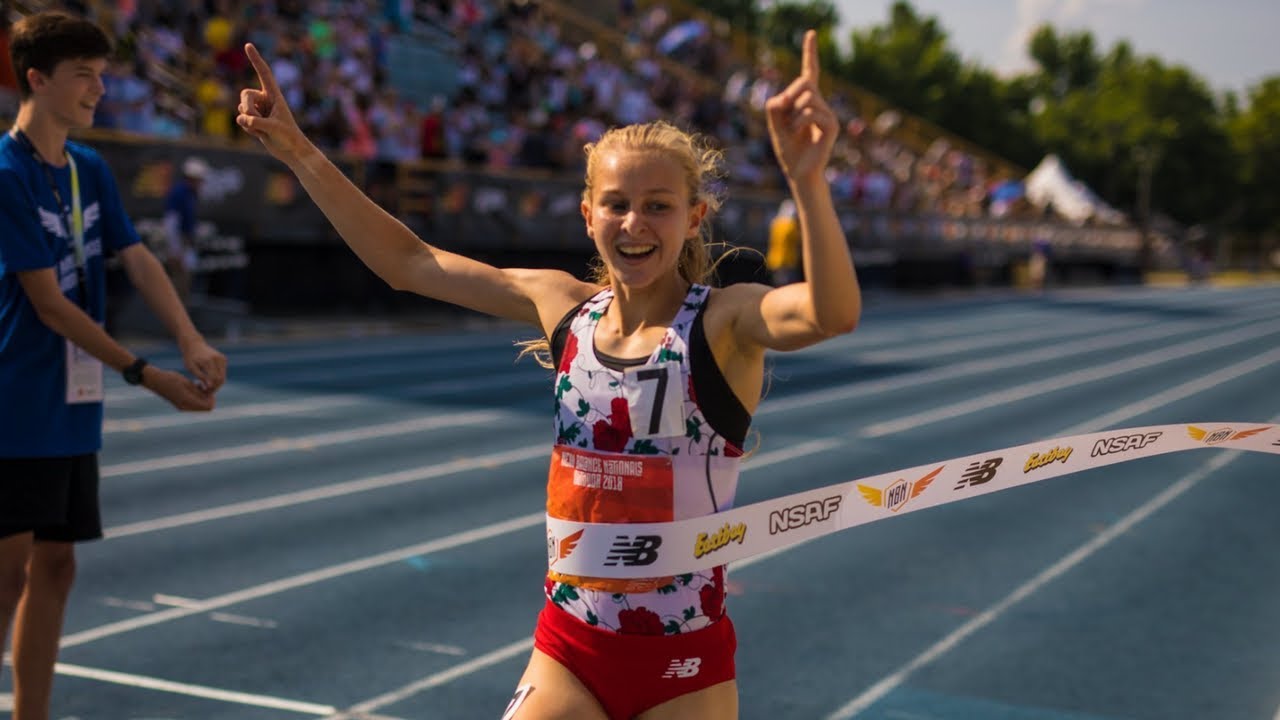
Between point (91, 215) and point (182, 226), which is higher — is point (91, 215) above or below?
above

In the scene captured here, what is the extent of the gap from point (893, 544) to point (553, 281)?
17.3 feet

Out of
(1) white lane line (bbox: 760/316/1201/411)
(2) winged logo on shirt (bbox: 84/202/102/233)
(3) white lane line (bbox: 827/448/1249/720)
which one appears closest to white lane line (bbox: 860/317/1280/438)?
(1) white lane line (bbox: 760/316/1201/411)

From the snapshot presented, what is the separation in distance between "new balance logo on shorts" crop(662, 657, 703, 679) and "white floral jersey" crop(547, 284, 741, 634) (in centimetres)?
6

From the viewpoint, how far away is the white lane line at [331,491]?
7.73 meters

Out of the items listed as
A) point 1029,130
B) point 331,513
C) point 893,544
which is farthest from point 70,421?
point 1029,130

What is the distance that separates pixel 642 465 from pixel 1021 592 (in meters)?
4.74

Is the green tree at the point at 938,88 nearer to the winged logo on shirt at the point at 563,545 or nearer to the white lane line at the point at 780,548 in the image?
the white lane line at the point at 780,548

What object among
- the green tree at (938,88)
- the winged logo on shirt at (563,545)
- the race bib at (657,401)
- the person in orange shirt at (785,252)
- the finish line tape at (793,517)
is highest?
the green tree at (938,88)

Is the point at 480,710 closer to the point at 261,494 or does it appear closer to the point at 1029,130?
the point at 261,494

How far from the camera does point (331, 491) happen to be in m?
8.86

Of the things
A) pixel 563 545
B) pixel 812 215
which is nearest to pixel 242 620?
pixel 563 545

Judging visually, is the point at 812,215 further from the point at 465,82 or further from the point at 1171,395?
the point at 465,82

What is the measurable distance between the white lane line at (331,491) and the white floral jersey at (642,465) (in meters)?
5.43

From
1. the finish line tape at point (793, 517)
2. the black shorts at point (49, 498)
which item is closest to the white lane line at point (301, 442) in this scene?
the black shorts at point (49, 498)
